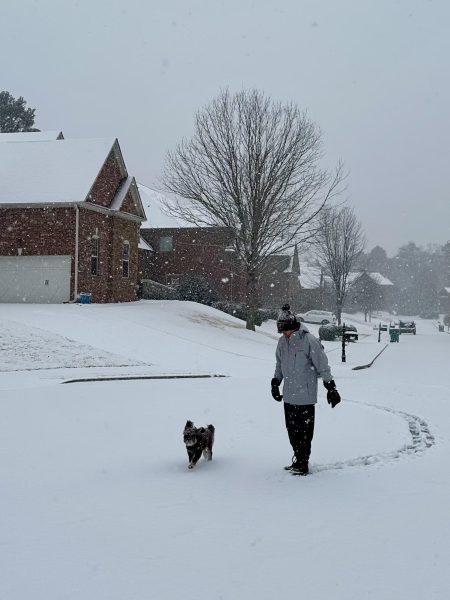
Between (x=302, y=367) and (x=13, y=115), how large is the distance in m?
67.9

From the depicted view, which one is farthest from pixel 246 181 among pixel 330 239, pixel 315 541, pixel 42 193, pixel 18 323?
pixel 315 541

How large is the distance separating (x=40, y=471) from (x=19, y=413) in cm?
386

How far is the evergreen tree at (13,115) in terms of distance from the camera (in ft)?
219

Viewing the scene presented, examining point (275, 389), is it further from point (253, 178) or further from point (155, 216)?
point (155, 216)

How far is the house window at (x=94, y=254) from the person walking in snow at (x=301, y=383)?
23.9m

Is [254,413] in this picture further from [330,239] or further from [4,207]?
[330,239]

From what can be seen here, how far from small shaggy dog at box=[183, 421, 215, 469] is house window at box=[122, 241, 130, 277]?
2622 centimetres

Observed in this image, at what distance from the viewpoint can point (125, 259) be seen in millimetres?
33375

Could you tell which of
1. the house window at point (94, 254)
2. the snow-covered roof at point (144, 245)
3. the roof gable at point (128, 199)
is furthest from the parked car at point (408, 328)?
the house window at point (94, 254)

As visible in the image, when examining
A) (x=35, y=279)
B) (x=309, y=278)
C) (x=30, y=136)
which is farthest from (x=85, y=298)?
(x=309, y=278)

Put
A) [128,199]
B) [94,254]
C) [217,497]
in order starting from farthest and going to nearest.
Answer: [128,199] < [94,254] < [217,497]

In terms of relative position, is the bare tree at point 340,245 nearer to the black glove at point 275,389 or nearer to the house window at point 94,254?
the house window at point 94,254

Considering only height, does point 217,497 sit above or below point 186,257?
below

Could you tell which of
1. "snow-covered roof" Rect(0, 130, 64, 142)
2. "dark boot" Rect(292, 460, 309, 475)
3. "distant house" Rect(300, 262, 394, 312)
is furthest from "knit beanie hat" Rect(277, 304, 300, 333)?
"distant house" Rect(300, 262, 394, 312)
